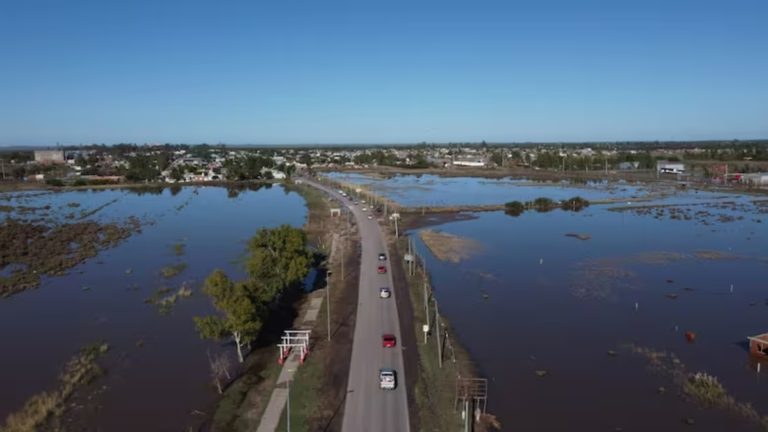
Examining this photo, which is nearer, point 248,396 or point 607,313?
point 248,396

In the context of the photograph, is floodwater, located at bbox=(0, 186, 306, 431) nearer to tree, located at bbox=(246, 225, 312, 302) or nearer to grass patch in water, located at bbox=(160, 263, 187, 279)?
grass patch in water, located at bbox=(160, 263, 187, 279)

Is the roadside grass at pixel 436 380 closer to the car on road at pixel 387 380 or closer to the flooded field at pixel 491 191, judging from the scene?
the car on road at pixel 387 380

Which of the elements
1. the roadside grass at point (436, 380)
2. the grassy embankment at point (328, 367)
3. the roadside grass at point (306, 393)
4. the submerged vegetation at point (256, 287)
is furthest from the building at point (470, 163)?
the roadside grass at point (306, 393)

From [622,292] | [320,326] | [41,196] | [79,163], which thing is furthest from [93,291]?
[79,163]

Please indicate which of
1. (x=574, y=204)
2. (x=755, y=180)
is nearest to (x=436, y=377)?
(x=574, y=204)

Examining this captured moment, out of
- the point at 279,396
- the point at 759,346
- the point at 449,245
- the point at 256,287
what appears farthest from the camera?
the point at 449,245

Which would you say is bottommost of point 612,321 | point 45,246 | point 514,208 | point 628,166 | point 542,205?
point 612,321

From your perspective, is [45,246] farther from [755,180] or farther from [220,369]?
[755,180]
